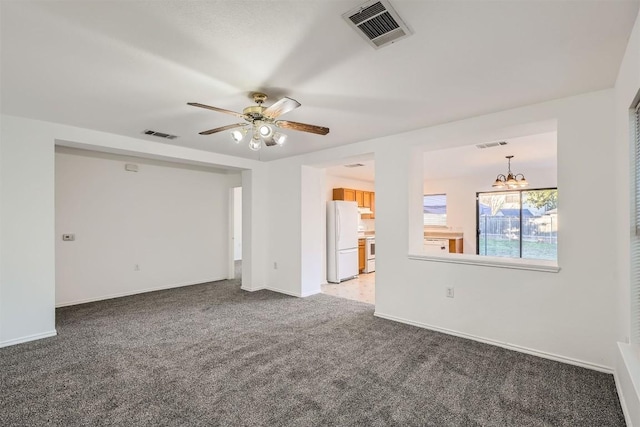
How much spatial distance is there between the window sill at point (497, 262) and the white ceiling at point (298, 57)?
1570 mm

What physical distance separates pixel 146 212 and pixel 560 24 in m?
6.09

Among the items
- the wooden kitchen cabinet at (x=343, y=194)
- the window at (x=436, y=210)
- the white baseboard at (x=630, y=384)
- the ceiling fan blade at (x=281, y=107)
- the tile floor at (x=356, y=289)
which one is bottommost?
the tile floor at (x=356, y=289)

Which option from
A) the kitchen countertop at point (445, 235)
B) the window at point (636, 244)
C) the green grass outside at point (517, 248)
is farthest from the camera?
the kitchen countertop at point (445, 235)

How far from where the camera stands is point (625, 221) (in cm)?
224

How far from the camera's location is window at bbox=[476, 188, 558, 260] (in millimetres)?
7039

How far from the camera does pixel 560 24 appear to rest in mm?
1778

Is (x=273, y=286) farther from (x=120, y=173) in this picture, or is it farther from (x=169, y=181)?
(x=120, y=173)

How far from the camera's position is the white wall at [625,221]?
5.96ft

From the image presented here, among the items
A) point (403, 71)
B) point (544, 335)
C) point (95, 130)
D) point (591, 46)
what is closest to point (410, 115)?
point (403, 71)

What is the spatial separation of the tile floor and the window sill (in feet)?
5.06

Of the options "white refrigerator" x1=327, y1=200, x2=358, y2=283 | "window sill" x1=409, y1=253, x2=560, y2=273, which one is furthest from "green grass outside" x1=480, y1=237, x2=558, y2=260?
"window sill" x1=409, y1=253, x2=560, y2=273

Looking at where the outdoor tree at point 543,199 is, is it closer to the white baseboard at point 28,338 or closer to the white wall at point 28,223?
the white wall at point 28,223

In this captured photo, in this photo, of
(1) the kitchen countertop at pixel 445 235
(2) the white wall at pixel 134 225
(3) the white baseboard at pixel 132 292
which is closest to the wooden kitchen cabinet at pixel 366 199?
(1) the kitchen countertop at pixel 445 235

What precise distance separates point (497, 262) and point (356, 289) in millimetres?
2960
